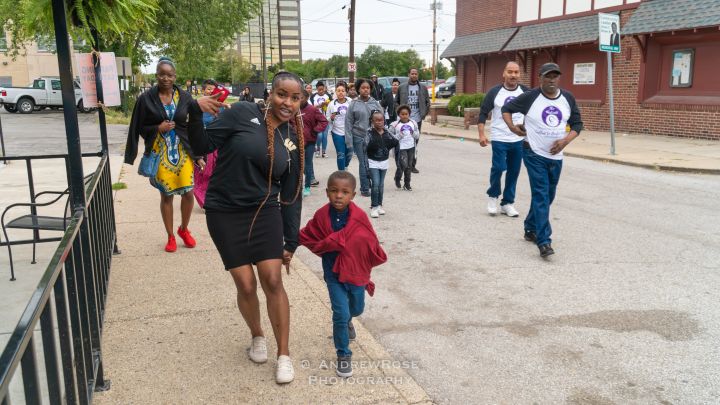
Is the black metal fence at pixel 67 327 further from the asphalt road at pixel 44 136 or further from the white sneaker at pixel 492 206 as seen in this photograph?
the asphalt road at pixel 44 136

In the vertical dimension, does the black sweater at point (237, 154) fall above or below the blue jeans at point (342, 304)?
above

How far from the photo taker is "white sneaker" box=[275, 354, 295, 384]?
3.43m

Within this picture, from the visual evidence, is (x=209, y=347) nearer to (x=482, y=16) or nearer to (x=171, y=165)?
(x=171, y=165)

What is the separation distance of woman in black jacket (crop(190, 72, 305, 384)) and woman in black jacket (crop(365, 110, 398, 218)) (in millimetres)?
4484

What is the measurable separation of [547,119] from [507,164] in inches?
63.8

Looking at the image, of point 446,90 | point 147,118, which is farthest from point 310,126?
point 446,90

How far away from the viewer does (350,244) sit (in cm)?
362

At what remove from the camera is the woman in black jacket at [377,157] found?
8.04m

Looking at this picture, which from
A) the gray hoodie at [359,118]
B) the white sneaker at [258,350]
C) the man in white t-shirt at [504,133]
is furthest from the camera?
the gray hoodie at [359,118]

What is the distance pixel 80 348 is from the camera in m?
2.89

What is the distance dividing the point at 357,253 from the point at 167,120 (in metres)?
2.78

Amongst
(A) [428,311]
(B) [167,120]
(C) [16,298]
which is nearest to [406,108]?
(B) [167,120]

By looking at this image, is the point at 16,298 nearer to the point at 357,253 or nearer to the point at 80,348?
the point at 80,348

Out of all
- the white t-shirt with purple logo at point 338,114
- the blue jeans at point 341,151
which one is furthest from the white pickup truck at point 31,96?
the blue jeans at point 341,151
